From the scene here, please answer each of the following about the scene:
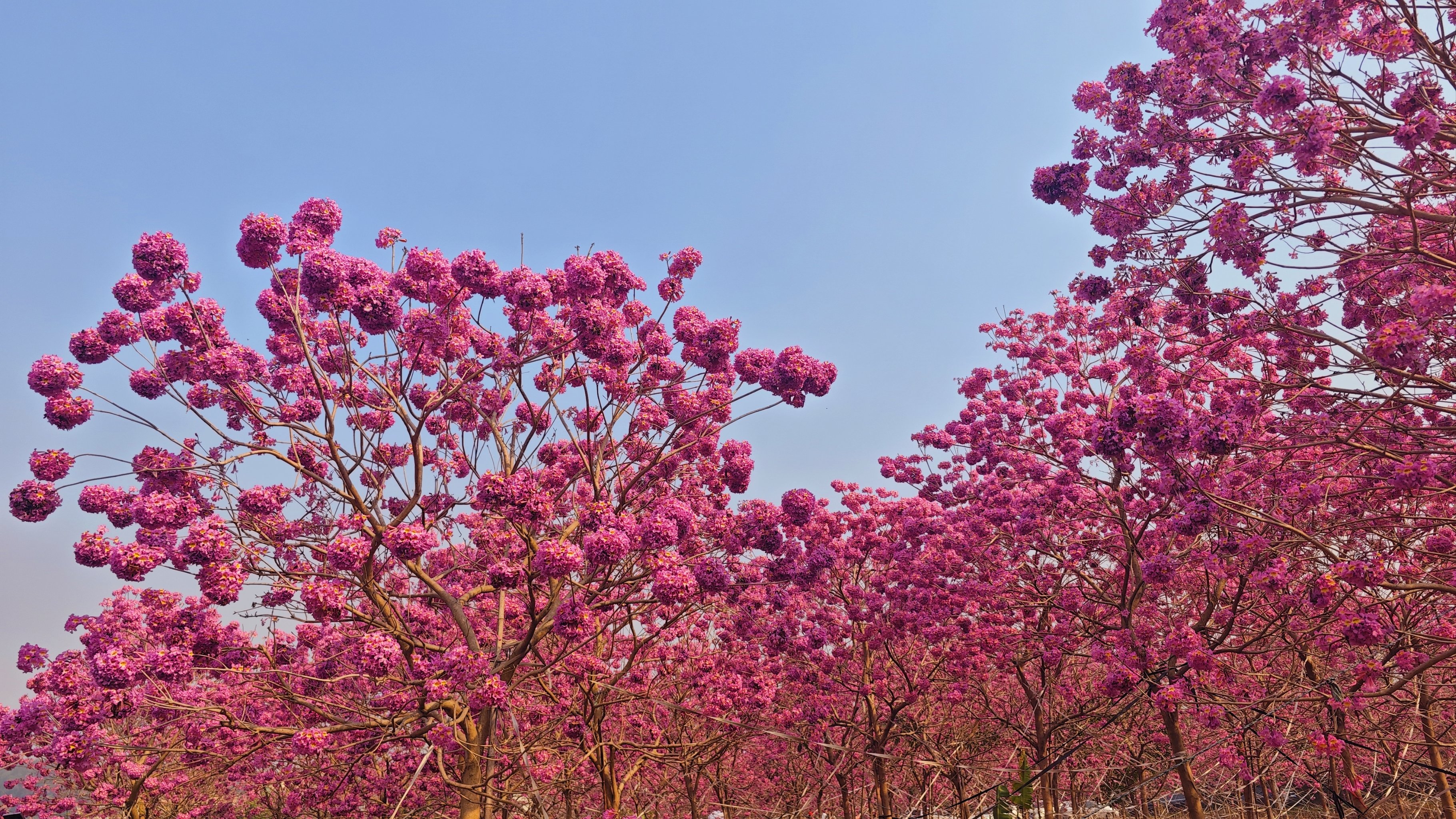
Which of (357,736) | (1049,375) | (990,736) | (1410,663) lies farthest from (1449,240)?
(990,736)

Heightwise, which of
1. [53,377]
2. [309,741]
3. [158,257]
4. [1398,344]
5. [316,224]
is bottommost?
[309,741]

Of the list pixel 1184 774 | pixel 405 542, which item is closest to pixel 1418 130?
pixel 1184 774

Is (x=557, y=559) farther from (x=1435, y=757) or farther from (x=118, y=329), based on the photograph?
(x=1435, y=757)

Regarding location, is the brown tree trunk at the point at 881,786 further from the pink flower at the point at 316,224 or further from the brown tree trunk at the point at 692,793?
the pink flower at the point at 316,224

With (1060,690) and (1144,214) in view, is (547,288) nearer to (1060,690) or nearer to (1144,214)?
(1144,214)

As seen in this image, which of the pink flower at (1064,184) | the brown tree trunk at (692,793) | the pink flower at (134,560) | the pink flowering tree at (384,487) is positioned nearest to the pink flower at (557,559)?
the pink flowering tree at (384,487)

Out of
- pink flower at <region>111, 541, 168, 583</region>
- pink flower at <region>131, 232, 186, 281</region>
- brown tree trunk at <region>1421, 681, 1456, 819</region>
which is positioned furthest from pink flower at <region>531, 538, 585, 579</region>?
brown tree trunk at <region>1421, 681, 1456, 819</region>

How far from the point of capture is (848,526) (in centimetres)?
1397

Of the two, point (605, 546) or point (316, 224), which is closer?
point (605, 546)

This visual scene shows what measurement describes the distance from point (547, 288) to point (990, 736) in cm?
2108

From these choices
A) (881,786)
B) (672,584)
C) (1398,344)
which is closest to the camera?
(1398,344)

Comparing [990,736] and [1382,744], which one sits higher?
[990,736]

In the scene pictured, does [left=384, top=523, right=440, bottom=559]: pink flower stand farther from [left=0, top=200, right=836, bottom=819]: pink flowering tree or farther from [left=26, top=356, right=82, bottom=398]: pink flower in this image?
[left=26, top=356, right=82, bottom=398]: pink flower

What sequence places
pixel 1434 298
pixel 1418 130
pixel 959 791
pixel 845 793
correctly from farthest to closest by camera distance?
pixel 959 791, pixel 845 793, pixel 1418 130, pixel 1434 298
